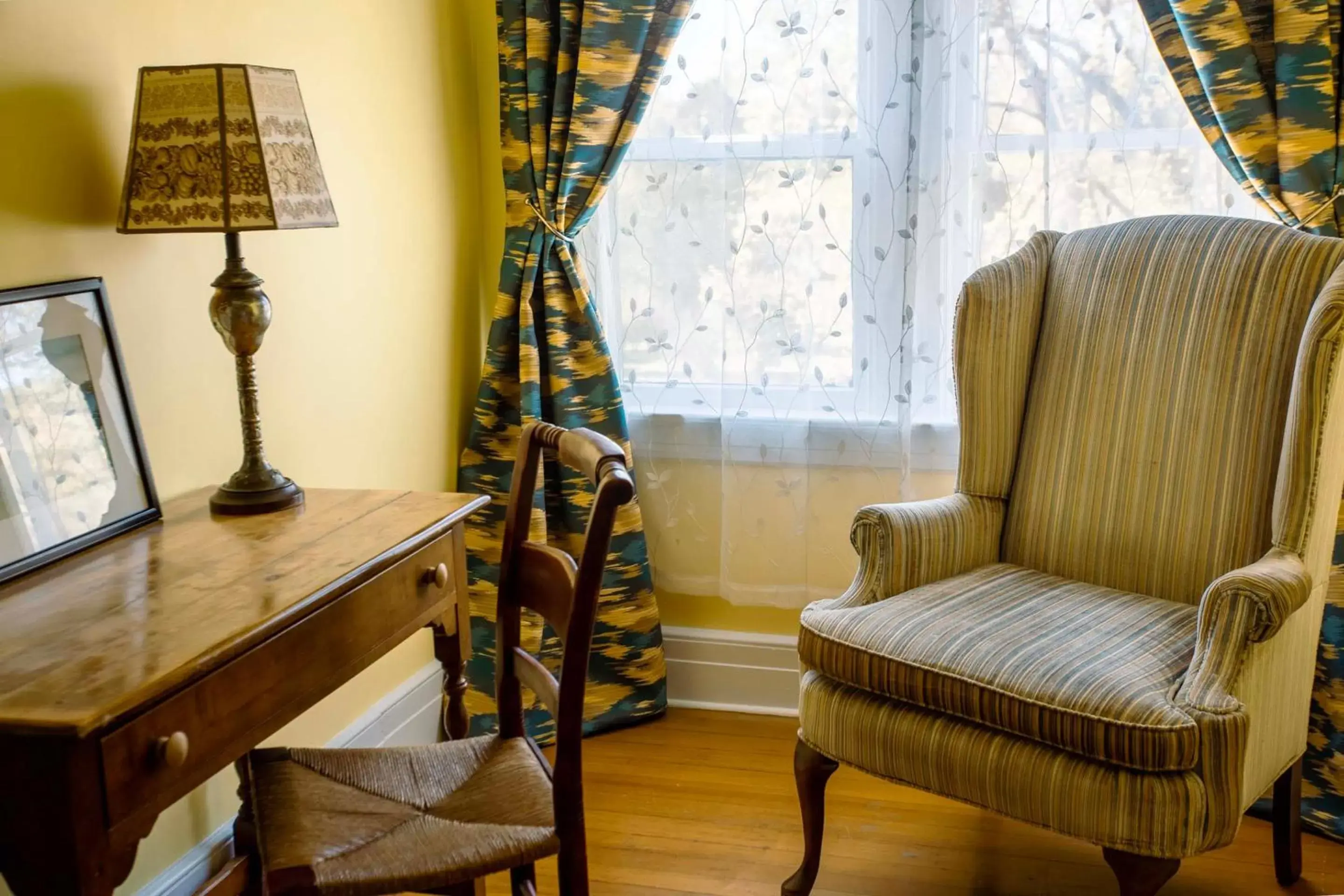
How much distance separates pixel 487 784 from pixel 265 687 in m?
0.34

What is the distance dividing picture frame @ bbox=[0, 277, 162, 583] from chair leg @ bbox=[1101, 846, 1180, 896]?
1.45 m

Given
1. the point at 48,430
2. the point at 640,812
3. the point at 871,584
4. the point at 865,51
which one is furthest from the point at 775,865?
the point at 865,51

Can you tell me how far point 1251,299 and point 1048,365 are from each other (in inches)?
14.8

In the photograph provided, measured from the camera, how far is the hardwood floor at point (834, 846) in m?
2.16

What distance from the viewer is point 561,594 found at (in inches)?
61.4

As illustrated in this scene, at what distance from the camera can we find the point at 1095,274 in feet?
7.51

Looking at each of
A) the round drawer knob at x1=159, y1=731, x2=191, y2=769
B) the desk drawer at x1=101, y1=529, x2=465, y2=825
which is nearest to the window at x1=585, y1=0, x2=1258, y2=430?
the desk drawer at x1=101, y1=529, x2=465, y2=825

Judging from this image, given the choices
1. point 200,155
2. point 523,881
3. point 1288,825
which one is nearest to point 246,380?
point 200,155

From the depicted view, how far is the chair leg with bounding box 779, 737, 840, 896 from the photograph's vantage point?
6.72 feet

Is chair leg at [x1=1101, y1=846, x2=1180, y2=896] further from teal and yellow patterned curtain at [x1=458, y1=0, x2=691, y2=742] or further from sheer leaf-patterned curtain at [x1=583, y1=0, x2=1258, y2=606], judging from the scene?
teal and yellow patterned curtain at [x1=458, y1=0, x2=691, y2=742]

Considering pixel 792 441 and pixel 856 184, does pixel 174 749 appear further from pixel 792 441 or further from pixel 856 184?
pixel 856 184

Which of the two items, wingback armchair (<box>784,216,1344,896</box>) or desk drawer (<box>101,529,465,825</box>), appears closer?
desk drawer (<box>101,529,465,825</box>)

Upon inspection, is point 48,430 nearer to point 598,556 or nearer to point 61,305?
point 61,305

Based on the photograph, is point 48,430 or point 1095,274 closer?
point 48,430
